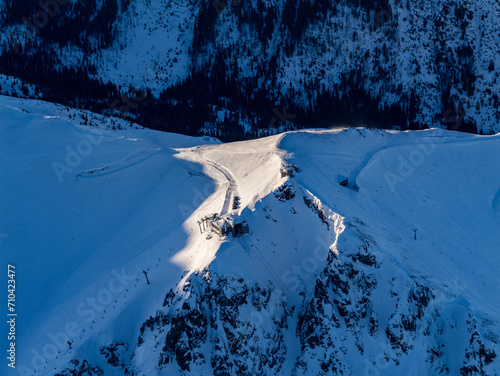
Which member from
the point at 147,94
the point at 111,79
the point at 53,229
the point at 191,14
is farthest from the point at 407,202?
the point at 191,14

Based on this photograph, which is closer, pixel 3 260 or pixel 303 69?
pixel 3 260

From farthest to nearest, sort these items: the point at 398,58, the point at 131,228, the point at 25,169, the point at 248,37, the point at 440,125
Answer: the point at 248,37 → the point at 398,58 → the point at 440,125 → the point at 25,169 → the point at 131,228

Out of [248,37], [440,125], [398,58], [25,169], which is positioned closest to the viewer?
[25,169]

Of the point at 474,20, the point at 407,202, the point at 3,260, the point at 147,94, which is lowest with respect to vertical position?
the point at 147,94

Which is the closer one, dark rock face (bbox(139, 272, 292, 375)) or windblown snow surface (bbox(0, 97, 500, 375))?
dark rock face (bbox(139, 272, 292, 375))

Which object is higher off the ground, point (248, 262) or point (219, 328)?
point (248, 262)

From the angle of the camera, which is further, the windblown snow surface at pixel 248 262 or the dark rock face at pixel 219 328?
the windblown snow surface at pixel 248 262

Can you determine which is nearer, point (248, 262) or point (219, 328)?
point (219, 328)

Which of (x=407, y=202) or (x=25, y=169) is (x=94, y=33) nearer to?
(x=25, y=169)
